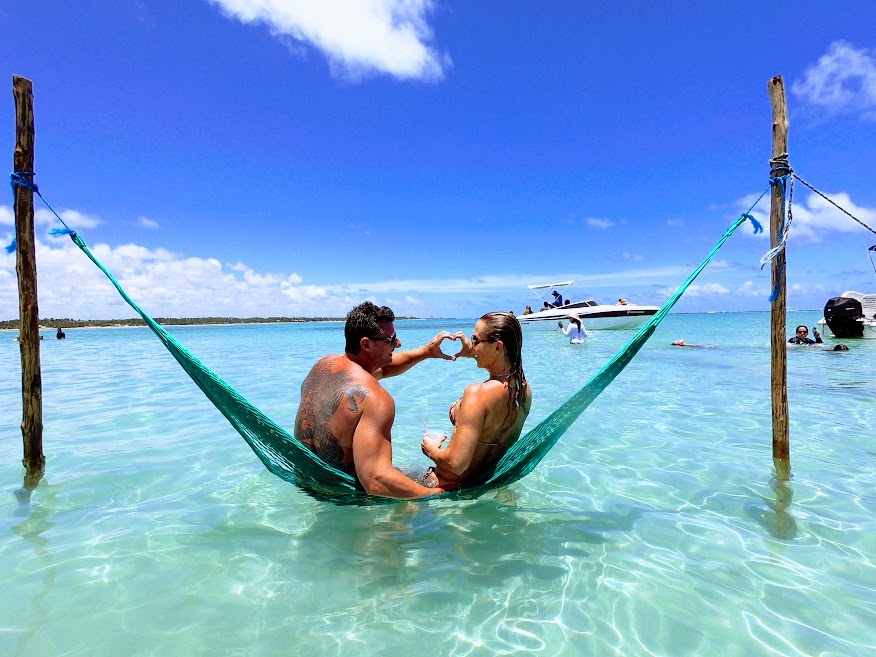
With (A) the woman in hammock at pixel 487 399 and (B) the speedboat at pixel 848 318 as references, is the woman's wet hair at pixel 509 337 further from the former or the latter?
(B) the speedboat at pixel 848 318

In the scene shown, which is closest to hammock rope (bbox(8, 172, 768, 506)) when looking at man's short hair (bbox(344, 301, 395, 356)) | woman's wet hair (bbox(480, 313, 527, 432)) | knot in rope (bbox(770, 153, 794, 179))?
woman's wet hair (bbox(480, 313, 527, 432))

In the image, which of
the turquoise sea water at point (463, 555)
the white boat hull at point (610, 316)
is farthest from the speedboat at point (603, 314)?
the turquoise sea water at point (463, 555)

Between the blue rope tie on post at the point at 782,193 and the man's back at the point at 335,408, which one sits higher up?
the blue rope tie on post at the point at 782,193

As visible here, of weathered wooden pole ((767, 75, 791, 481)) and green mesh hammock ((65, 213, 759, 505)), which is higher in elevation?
weathered wooden pole ((767, 75, 791, 481))

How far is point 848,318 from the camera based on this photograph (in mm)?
17078

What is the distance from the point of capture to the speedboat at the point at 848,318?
16.9 meters

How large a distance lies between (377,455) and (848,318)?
20.4 m

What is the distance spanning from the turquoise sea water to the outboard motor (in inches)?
599

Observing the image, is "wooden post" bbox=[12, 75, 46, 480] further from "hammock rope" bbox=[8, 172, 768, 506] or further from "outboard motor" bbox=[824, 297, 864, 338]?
"outboard motor" bbox=[824, 297, 864, 338]

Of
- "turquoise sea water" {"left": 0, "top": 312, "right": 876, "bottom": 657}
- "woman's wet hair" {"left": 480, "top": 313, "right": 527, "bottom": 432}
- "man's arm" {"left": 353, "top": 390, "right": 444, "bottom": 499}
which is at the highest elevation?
"woman's wet hair" {"left": 480, "top": 313, "right": 527, "bottom": 432}

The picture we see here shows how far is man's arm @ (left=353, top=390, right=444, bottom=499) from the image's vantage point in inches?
109

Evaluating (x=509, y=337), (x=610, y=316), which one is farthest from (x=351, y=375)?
(x=610, y=316)

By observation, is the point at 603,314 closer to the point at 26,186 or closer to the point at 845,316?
the point at 845,316

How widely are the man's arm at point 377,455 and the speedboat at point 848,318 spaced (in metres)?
20.3
